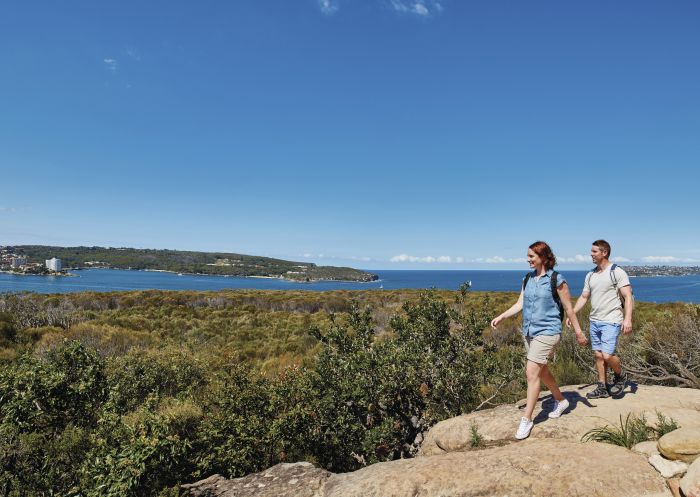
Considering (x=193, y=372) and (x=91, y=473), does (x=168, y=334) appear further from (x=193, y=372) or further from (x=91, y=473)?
(x=91, y=473)

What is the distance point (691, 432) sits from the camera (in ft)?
12.2

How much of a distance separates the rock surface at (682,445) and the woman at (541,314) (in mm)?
1150

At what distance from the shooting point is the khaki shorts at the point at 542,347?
4.59 metres

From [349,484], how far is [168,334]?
1879 cm

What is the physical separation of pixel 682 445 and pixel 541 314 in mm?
1681

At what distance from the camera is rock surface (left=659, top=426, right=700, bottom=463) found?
3557 millimetres

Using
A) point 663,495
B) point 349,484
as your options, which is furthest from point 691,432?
point 349,484

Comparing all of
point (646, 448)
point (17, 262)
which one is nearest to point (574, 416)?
point (646, 448)

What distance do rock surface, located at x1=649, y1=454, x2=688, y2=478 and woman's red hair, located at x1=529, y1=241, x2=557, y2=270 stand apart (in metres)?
2.14

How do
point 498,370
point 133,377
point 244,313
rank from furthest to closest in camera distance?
point 244,313, point 133,377, point 498,370

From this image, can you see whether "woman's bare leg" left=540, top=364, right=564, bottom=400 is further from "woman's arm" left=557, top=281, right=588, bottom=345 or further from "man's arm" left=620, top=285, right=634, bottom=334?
"man's arm" left=620, top=285, right=634, bottom=334

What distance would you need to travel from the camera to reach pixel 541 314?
4.62 m

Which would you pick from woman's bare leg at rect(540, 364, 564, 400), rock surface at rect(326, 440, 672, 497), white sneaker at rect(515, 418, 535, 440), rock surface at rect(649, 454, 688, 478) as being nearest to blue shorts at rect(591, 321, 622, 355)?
woman's bare leg at rect(540, 364, 564, 400)

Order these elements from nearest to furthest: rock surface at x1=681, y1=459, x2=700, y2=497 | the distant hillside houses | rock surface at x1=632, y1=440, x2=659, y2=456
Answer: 1. rock surface at x1=681, y1=459, x2=700, y2=497
2. rock surface at x1=632, y1=440, x2=659, y2=456
3. the distant hillside houses
